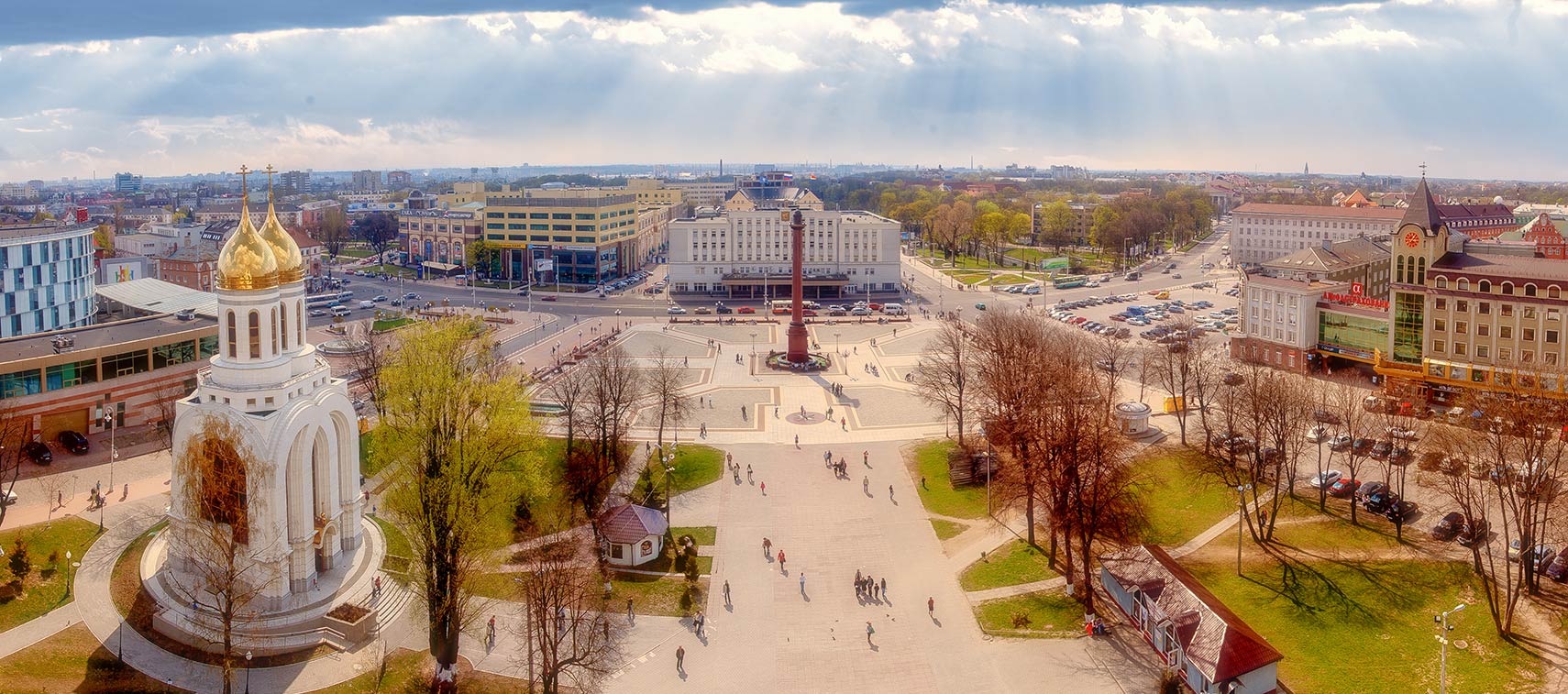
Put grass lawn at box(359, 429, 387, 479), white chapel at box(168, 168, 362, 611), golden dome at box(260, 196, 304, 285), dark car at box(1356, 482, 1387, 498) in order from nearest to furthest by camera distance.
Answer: white chapel at box(168, 168, 362, 611) < golden dome at box(260, 196, 304, 285) < dark car at box(1356, 482, 1387, 498) < grass lawn at box(359, 429, 387, 479)

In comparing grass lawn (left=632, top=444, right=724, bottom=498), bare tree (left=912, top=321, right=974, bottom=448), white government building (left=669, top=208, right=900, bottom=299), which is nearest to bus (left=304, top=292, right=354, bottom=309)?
white government building (left=669, top=208, right=900, bottom=299)

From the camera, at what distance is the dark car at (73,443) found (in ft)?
166

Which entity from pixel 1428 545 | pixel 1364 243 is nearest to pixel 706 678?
pixel 1428 545

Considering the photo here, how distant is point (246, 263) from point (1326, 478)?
4553 centimetres

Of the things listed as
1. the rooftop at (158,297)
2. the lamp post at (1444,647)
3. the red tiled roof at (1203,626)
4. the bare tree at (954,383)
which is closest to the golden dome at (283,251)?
the red tiled roof at (1203,626)

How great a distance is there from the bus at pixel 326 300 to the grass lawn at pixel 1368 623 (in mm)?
94383

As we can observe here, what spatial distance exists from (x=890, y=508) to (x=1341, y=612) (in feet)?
61.0

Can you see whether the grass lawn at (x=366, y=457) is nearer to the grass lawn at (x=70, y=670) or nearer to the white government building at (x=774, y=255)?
the grass lawn at (x=70, y=670)

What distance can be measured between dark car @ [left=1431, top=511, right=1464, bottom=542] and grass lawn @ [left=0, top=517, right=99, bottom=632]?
50.9 m

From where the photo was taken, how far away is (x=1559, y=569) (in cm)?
3675

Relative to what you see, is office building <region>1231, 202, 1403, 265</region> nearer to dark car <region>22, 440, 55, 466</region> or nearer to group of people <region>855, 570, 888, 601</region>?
group of people <region>855, 570, 888, 601</region>

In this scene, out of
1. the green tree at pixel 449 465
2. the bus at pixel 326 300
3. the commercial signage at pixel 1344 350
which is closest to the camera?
the green tree at pixel 449 465

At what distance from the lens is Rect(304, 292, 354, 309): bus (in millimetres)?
106812

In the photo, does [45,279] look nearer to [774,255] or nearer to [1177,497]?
[774,255]
